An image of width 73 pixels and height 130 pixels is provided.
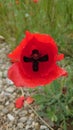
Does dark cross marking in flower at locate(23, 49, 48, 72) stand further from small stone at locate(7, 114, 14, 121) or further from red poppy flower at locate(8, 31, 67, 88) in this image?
small stone at locate(7, 114, 14, 121)

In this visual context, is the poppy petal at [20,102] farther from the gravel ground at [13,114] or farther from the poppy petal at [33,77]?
the poppy petal at [33,77]

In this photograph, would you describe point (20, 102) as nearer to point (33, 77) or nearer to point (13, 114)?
point (13, 114)

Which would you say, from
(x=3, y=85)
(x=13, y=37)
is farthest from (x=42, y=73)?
(x=13, y=37)

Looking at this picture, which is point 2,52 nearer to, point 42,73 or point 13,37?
point 13,37

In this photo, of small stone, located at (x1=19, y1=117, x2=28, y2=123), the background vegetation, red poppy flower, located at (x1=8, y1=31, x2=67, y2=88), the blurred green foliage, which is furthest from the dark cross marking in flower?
the blurred green foliage

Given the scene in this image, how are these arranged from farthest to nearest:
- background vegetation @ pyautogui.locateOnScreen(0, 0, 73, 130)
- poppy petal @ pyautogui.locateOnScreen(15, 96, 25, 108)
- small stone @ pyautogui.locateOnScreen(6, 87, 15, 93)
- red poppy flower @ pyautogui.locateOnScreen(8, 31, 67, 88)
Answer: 1. background vegetation @ pyautogui.locateOnScreen(0, 0, 73, 130)
2. small stone @ pyautogui.locateOnScreen(6, 87, 15, 93)
3. poppy petal @ pyautogui.locateOnScreen(15, 96, 25, 108)
4. red poppy flower @ pyautogui.locateOnScreen(8, 31, 67, 88)

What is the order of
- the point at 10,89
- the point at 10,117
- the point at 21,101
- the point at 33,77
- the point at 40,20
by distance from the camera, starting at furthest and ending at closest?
the point at 40,20
the point at 10,89
the point at 10,117
the point at 21,101
the point at 33,77

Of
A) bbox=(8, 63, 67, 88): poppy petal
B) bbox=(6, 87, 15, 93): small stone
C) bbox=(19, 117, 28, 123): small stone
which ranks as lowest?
bbox=(19, 117, 28, 123): small stone

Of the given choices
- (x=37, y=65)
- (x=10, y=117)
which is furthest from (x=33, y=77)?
(x=10, y=117)

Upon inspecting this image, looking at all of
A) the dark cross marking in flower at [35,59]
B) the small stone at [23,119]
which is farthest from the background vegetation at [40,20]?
the dark cross marking in flower at [35,59]
